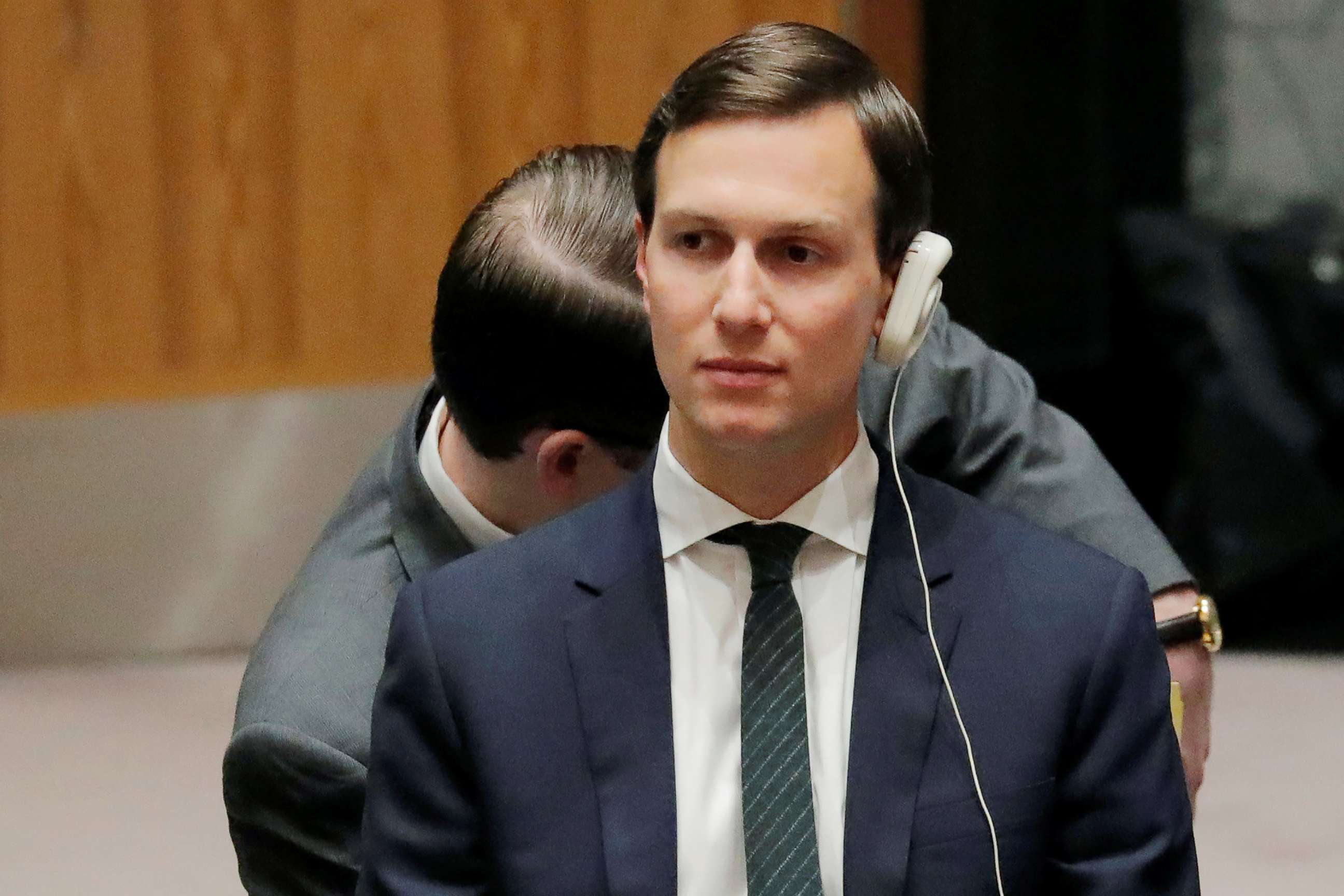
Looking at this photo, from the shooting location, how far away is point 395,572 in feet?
5.85

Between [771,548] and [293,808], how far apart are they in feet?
1.84

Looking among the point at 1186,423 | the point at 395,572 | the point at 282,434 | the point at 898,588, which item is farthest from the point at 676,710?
the point at 1186,423

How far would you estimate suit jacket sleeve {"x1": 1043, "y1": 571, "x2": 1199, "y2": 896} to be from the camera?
1.26 meters

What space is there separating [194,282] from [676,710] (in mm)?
2705

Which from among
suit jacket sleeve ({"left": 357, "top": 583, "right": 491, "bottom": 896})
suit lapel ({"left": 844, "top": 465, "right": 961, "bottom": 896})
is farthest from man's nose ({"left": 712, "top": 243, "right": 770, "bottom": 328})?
suit jacket sleeve ({"left": 357, "top": 583, "right": 491, "bottom": 896})

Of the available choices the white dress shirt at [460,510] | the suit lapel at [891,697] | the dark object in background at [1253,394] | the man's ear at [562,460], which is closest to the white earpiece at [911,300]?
the suit lapel at [891,697]

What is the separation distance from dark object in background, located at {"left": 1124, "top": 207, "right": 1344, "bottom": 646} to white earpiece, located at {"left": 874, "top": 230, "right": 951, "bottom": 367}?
8.99 feet

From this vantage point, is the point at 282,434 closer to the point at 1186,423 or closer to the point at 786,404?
the point at 1186,423

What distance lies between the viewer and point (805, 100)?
126 centimetres

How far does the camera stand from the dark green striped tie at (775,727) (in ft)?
4.11

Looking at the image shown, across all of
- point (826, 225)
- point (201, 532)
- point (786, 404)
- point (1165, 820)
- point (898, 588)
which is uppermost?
point (826, 225)

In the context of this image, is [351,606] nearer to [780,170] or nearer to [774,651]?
[774,651]

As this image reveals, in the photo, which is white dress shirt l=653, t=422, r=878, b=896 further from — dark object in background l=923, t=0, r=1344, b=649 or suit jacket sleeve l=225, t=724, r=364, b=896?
dark object in background l=923, t=0, r=1344, b=649

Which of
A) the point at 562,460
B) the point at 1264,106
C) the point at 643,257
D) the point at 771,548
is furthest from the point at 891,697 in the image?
the point at 1264,106
